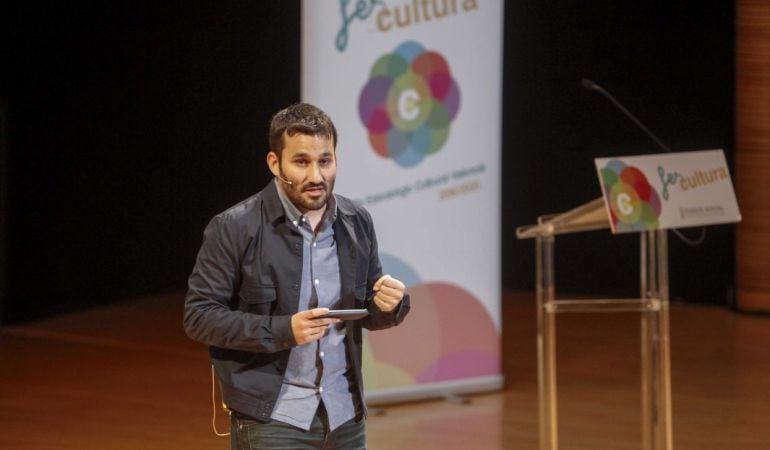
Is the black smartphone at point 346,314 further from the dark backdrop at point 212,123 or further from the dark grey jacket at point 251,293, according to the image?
the dark backdrop at point 212,123

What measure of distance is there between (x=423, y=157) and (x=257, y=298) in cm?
304

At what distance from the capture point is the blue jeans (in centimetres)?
252

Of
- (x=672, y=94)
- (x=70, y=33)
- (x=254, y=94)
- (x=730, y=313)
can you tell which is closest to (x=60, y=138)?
(x=70, y=33)

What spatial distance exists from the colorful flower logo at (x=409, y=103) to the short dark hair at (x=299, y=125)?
2792 mm

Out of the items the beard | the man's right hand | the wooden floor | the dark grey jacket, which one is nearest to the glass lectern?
the wooden floor

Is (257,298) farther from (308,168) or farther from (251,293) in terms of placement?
(308,168)

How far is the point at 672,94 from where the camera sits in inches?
316

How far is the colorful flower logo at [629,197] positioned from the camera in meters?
3.77

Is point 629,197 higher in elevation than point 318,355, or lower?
higher

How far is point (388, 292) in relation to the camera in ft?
8.13

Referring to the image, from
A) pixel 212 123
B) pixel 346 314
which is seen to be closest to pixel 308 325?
pixel 346 314

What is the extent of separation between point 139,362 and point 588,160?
133 inches

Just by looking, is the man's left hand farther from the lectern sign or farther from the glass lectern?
the glass lectern

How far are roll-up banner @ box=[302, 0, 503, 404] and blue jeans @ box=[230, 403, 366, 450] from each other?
9.13ft
